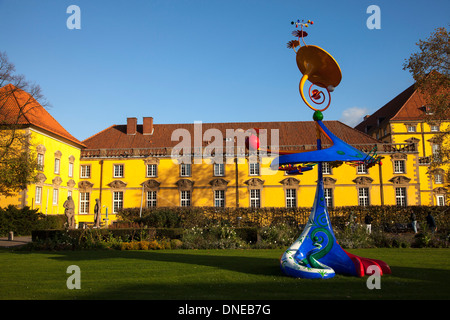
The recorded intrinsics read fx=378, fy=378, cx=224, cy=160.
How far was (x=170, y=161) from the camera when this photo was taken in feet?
116

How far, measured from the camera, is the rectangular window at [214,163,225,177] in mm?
35281

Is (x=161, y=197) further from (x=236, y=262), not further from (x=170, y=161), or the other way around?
(x=236, y=262)

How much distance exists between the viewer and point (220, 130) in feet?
129

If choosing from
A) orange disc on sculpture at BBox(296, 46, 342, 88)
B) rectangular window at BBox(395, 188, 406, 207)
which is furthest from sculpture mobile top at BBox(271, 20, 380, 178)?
rectangular window at BBox(395, 188, 406, 207)

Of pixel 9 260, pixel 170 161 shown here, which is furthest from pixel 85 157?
pixel 9 260

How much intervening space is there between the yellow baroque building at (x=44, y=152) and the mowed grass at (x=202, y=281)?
17.9 meters

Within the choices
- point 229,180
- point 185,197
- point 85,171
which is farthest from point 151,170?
point 229,180

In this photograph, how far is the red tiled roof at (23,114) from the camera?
26855mm

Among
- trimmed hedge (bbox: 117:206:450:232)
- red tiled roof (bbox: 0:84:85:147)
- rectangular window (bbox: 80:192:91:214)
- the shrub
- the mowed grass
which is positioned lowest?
the mowed grass

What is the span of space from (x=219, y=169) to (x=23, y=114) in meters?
16.8

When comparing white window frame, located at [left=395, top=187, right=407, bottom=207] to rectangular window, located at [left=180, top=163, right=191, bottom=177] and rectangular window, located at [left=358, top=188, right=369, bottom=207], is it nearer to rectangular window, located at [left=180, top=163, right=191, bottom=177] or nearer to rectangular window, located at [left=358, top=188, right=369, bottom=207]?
rectangular window, located at [left=358, top=188, right=369, bottom=207]

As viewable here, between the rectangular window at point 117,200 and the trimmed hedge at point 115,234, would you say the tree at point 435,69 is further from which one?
the rectangular window at point 117,200

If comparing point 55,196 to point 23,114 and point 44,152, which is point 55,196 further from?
point 23,114

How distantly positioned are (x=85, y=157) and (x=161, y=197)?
8.48 m
